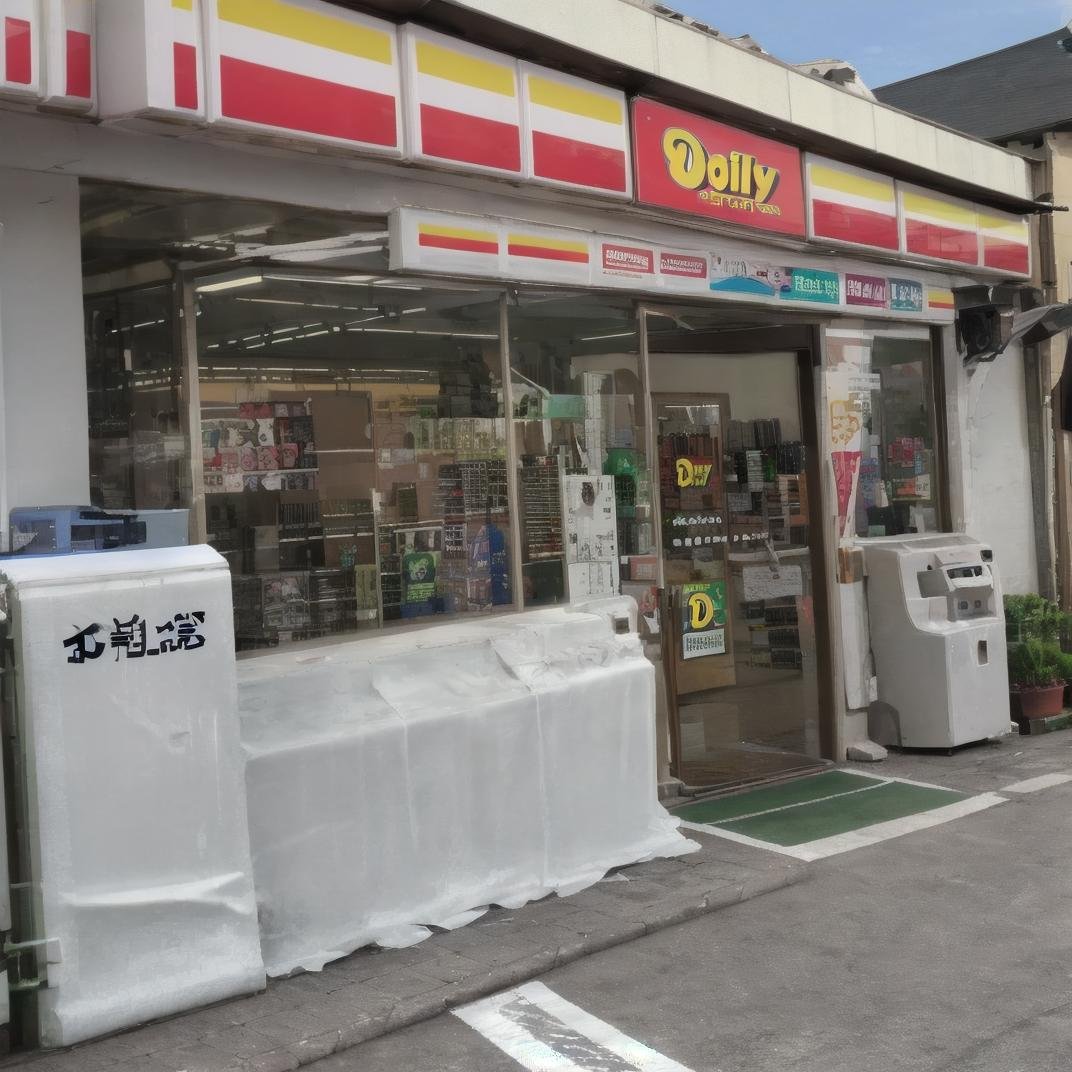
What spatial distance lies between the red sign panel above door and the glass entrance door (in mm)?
1168

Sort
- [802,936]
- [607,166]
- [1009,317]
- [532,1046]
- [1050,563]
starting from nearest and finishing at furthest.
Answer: [532,1046]
[802,936]
[607,166]
[1009,317]
[1050,563]

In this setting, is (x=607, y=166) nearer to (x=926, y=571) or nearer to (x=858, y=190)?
(x=858, y=190)

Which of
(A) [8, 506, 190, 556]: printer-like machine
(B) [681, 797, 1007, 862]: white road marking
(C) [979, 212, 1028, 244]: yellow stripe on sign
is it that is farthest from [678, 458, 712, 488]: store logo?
(A) [8, 506, 190, 556]: printer-like machine

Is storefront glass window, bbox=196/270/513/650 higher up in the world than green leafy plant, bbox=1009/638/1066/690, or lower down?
higher up

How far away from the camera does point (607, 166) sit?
6.73 m

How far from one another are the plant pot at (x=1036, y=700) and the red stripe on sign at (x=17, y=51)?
7818mm

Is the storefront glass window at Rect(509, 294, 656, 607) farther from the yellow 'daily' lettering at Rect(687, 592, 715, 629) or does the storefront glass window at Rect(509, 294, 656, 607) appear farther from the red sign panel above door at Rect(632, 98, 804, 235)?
the yellow 'daily' lettering at Rect(687, 592, 715, 629)

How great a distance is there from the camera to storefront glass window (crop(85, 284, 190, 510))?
534 centimetres

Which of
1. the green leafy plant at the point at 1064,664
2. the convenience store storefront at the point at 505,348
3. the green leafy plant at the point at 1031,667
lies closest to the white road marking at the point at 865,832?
the convenience store storefront at the point at 505,348

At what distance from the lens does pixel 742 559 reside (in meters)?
8.92

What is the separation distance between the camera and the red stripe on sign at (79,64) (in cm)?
455

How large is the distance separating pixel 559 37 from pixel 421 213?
1190 mm

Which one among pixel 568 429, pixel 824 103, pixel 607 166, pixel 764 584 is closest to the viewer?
pixel 607 166

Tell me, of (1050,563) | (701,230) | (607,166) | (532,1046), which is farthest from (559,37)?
(1050,563)
